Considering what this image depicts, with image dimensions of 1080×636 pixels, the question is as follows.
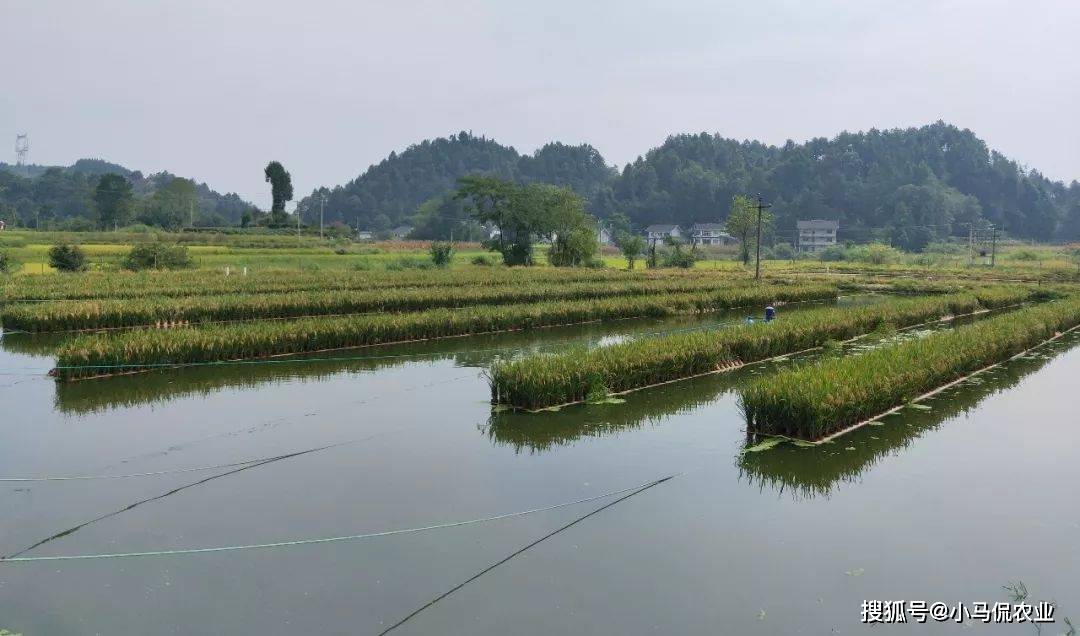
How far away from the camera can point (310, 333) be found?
18922 millimetres

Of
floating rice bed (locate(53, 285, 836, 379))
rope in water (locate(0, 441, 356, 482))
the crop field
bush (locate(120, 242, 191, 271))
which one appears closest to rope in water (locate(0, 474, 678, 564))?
the crop field

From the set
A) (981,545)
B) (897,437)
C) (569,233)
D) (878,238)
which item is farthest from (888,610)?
(878,238)

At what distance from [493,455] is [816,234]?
11206 centimetres

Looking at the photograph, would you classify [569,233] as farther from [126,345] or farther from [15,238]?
[126,345]

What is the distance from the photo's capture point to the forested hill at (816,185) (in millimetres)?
117688

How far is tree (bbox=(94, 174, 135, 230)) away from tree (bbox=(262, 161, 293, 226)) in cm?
1379

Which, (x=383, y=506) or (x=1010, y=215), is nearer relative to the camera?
(x=383, y=506)

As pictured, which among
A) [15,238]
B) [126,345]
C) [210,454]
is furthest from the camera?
[15,238]

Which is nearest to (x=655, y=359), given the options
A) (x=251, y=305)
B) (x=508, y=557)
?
(x=508, y=557)

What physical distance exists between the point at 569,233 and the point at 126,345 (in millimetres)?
46798

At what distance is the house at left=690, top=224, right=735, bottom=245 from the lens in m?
118

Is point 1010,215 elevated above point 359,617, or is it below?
above

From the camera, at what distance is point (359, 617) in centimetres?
613

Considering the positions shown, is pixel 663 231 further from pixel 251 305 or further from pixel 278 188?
pixel 251 305
